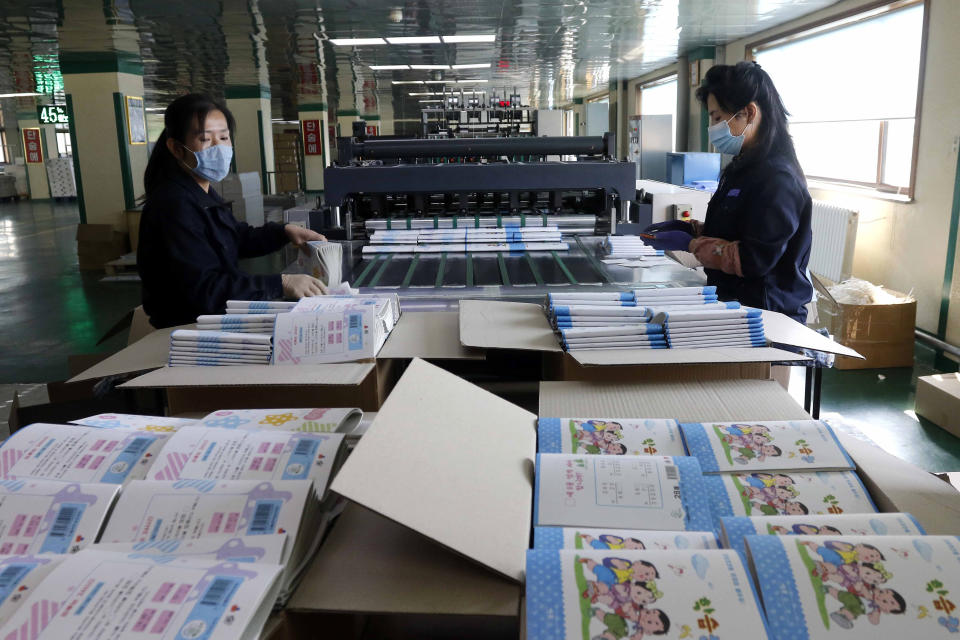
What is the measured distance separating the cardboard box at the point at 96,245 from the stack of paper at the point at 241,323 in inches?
320

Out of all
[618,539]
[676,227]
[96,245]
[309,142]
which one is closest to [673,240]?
[676,227]

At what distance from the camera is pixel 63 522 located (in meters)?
1.11

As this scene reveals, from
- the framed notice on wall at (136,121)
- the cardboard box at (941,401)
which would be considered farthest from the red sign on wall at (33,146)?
the cardboard box at (941,401)

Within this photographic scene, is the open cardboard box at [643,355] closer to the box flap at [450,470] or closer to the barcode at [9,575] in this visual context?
the box flap at [450,470]

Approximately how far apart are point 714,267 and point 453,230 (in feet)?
4.56

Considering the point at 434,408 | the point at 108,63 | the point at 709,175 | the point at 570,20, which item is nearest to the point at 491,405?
the point at 434,408

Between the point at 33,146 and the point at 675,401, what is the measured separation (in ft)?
74.5

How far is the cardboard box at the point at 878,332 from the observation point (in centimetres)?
470

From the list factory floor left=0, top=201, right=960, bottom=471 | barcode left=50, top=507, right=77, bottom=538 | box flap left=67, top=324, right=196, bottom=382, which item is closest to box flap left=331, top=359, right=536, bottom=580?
barcode left=50, top=507, right=77, bottom=538

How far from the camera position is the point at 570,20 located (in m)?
7.39

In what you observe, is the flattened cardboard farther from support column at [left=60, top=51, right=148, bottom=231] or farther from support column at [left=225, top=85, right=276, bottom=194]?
support column at [left=225, top=85, right=276, bottom=194]

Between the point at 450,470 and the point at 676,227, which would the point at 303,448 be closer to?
the point at 450,470

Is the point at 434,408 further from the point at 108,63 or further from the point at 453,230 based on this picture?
the point at 108,63

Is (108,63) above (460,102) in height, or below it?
above
